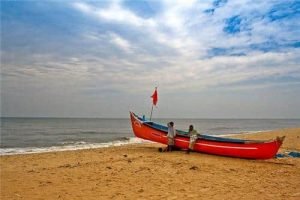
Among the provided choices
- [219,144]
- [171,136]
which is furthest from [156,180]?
[171,136]

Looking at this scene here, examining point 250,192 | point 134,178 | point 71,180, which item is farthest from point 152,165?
point 250,192

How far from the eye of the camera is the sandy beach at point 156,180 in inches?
264

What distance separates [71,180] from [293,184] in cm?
593

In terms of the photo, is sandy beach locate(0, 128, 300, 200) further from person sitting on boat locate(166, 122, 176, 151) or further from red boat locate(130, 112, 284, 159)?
person sitting on boat locate(166, 122, 176, 151)

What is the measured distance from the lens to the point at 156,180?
806 cm

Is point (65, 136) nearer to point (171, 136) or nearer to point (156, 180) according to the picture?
point (171, 136)

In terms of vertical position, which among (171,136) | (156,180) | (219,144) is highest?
(171,136)

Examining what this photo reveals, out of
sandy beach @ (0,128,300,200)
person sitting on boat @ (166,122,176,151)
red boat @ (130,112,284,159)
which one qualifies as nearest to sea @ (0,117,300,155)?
red boat @ (130,112,284,159)

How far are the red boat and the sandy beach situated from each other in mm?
672

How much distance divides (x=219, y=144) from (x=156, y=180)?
19.5 ft

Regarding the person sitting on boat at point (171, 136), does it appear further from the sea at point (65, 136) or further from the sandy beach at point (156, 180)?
the sea at point (65, 136)

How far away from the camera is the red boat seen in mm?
11696

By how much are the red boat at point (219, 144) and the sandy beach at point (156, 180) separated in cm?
67

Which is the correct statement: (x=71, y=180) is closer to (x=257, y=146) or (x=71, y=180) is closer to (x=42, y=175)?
(x=42, y=175)
